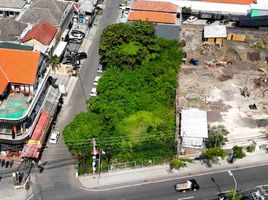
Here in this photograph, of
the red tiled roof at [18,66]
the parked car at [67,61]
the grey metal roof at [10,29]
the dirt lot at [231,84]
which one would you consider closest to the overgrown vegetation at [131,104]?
the dirt lot at [231,84]

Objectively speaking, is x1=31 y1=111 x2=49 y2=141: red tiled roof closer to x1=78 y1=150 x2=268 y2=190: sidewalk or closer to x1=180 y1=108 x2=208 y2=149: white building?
x1=78 y1=150 x2=268 y2=190: sidewalk

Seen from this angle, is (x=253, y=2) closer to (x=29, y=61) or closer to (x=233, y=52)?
(x=233, y=52)

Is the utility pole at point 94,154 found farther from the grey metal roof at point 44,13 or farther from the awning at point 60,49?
the grey metal roof at point 44,13

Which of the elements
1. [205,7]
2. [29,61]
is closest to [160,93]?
[29,61]

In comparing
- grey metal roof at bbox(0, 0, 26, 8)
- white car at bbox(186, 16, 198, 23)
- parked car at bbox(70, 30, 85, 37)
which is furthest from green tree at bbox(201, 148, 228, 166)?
grey metal roof at bbox(0, 0, 26, 8)

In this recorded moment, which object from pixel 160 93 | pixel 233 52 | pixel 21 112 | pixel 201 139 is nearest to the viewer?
pixel 21 112

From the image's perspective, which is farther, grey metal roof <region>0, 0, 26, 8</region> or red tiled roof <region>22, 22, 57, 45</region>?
grey metal roof <region>0, 0, 26, 8</region>
